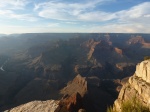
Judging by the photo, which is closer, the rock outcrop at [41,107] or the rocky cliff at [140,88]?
the rocky cliff at [140,88]

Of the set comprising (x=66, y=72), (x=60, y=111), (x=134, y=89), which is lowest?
(x=66, y=72)

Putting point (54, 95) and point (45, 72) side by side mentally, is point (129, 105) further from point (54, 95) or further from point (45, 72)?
point (45, 72)

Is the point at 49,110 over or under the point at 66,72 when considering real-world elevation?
over

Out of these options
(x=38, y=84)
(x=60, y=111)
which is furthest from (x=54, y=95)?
(x=60, y=111)

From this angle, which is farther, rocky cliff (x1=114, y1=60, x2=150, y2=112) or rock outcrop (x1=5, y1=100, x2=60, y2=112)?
rock outcrop (x1=5, y1=100, x2=60, y2=112)

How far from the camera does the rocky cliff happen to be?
32.6 m

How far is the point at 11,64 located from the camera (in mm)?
186625

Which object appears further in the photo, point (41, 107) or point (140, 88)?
point (41, 107)

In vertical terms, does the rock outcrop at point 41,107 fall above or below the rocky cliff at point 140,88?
below

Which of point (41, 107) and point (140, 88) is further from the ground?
point (140, 88)

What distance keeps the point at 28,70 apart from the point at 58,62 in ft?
89.7

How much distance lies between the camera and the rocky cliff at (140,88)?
107 ft

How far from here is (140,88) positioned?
113 ft

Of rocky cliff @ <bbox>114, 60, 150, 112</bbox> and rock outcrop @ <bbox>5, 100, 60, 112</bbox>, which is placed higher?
rocky cliff @ <bbox>114, 60, 150, 112</bbox>
